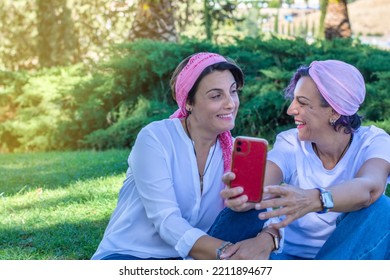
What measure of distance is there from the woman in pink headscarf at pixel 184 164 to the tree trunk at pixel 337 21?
10611 mm

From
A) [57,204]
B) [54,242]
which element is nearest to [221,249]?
[54,242]

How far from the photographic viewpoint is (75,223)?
5.96 meters

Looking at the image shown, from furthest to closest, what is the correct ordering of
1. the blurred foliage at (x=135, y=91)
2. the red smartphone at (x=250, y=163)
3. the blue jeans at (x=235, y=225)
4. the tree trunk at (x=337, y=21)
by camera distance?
the tree trunk at (x=337, y=21) < the blurred foliage at (x=135, y=91) < the blue jeans at (x=235, y=225) < the red smartphone at (x=250, y=163)

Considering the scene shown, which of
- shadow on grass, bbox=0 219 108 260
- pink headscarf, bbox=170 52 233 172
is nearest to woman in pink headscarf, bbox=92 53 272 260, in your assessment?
pink headscarf, bbox=170 52 233 172

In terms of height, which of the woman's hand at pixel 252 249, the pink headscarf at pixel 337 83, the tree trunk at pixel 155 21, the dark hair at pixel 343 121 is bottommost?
the tree trunk at pixel 155 21

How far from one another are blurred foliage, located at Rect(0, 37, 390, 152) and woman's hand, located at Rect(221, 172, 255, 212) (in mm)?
6441

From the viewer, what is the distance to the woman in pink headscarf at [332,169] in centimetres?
355

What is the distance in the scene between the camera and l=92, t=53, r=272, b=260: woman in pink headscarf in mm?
3691

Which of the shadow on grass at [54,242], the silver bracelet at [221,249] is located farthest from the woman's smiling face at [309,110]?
the shadow on grass at [54,242]

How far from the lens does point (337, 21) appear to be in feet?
46.2

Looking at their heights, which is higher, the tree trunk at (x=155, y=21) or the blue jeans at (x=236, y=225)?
the blue jeans at (x=236, y=225)

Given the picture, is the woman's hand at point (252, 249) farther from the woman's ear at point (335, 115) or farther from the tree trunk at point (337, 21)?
the tree trunk at point (337, 21)

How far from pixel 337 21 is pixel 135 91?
446 centimetres
